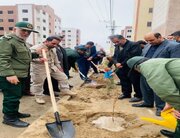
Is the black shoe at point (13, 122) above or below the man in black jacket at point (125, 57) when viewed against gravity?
below

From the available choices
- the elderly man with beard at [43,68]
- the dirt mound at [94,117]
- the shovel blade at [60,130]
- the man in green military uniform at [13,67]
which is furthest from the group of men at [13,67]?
the elderly man with beard at [43,68]

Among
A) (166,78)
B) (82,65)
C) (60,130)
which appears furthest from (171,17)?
(166,78)

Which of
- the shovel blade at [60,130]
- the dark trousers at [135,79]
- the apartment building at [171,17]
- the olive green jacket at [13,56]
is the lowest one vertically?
the shovel blade at [60,130]

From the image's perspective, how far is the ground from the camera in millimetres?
3273

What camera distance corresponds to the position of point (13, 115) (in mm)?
3641

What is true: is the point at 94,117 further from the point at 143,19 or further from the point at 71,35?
the point at 71,35

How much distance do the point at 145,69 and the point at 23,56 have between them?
221 cm

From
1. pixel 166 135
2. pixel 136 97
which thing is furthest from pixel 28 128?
pixel 136 97

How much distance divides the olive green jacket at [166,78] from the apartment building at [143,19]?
36336 mm

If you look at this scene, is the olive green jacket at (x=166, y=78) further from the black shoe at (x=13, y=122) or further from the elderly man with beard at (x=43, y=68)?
the elderly man with beard at (x=43, y=68)

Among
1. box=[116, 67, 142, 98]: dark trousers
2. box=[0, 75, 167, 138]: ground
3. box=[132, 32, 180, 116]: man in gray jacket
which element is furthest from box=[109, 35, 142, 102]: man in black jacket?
box=[132, 32, 180, 116]: man in gray jacket

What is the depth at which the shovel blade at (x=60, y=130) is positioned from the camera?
303cm

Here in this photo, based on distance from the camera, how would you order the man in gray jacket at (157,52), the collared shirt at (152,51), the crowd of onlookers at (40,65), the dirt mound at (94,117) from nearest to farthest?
the dirt mound at (94,117) → the crowd of onlookers at (40,65) → the man in gray jacket at (157,52) → the collared shirt at (152,51)

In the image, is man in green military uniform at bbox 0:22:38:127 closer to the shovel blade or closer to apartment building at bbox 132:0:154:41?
the shovel blade
